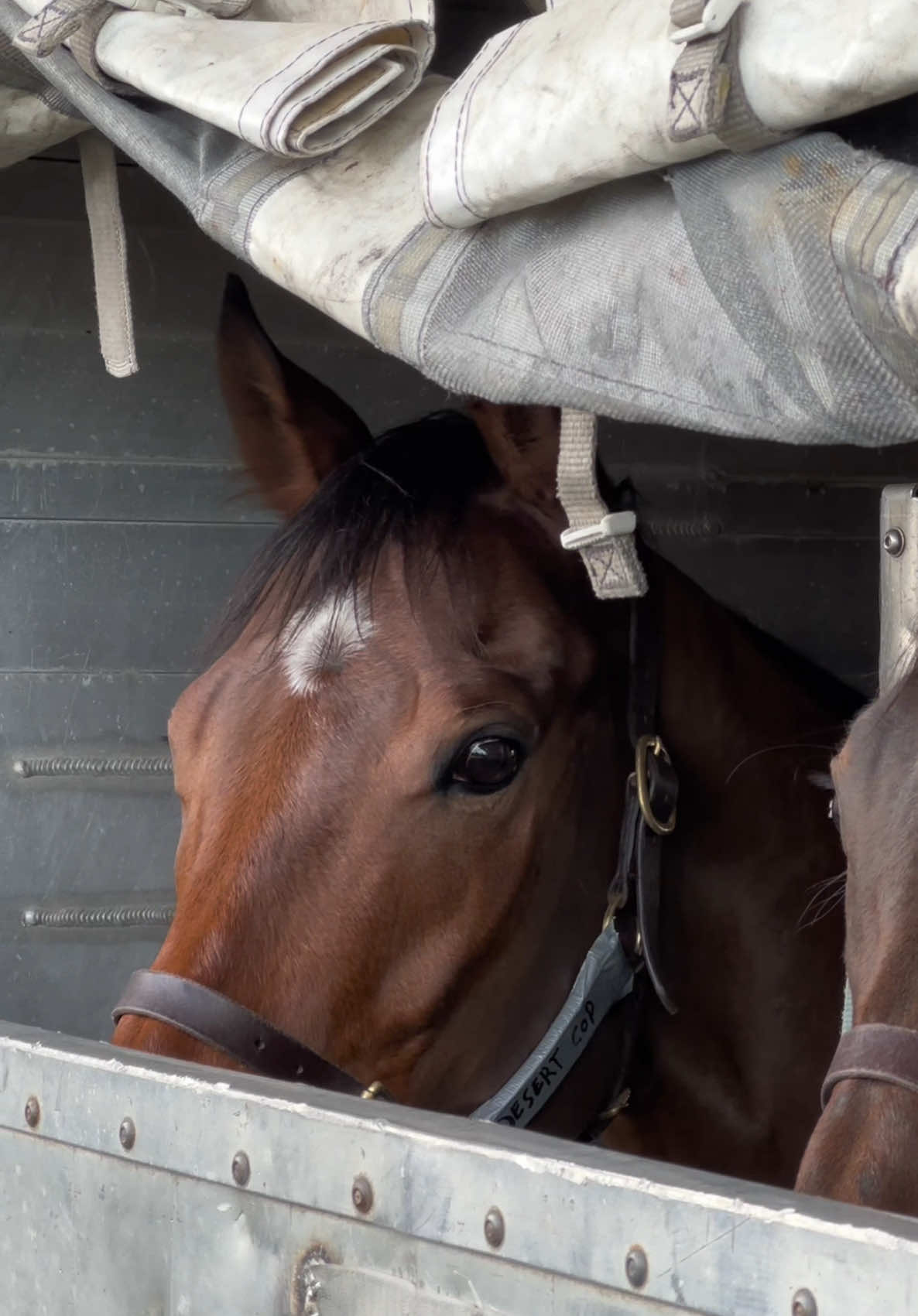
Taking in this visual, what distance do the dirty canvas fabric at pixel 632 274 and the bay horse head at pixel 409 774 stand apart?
40 centimetres

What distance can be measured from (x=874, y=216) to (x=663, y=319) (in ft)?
0.63

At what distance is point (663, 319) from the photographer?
93cm

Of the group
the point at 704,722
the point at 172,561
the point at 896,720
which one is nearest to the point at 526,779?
the point at 704,722

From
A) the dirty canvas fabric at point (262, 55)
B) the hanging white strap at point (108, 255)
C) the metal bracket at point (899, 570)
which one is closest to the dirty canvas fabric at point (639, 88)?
the dirty canvas fabric at point (262, 55)

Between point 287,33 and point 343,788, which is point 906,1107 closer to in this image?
point 343,788

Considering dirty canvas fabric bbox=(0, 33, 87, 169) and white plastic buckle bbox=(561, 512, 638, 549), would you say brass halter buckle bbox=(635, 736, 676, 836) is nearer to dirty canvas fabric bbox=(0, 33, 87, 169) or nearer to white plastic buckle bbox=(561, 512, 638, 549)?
white plastic buckle bbox=(561, 512, 638, 549)

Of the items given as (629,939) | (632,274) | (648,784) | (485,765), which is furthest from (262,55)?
(629,939)

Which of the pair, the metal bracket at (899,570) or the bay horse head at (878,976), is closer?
the bay horse head at (878,976)

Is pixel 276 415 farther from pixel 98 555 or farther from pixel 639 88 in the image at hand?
pixel 639 88

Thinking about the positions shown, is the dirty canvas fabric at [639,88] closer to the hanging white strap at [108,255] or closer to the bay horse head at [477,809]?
the bay horse head at [477,809]

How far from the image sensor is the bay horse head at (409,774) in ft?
4.53

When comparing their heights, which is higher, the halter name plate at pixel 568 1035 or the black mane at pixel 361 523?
the black mane at pixel 361 523

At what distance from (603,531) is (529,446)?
29 cm

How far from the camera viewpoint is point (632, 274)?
946 mm
